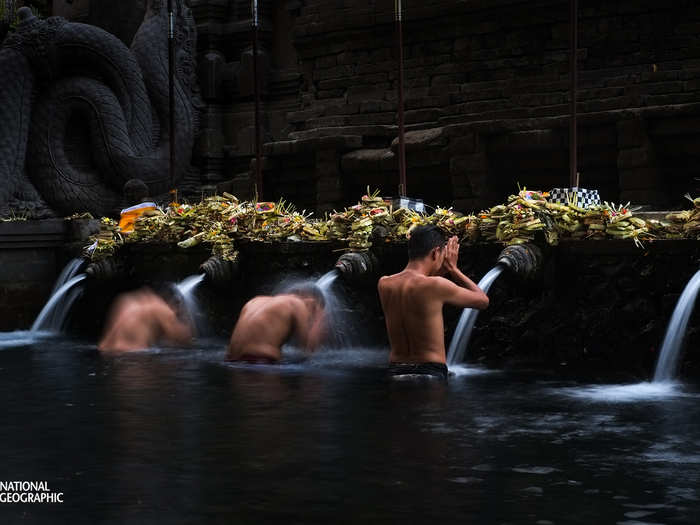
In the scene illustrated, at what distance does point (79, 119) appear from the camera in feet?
68.8

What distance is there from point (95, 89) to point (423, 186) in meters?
7.06

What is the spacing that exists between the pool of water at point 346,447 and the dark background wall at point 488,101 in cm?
628

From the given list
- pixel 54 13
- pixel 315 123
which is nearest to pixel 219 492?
pixel 315 123

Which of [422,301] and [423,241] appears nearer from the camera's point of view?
[422,301]

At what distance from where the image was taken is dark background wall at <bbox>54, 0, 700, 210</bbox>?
48.6 feet

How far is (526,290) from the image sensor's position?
10.0 meters

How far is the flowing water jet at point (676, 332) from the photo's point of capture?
887 centimetres

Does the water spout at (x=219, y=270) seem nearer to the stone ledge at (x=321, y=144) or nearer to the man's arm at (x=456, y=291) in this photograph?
the man's arm at (x=456, y=291)

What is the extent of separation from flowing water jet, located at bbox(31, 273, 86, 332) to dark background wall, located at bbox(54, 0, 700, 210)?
4.63 meters

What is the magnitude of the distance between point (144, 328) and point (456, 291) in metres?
5.00

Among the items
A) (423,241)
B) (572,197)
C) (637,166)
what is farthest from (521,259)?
(637,166)

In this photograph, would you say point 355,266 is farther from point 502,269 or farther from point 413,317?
point 413,317

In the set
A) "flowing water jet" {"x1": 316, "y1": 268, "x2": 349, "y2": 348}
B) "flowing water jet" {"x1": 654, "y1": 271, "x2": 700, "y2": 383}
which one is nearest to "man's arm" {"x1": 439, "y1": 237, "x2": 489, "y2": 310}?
"flowing water jet" {"x1": 654, "y1": 271, "x2": 700, "y2": 383}

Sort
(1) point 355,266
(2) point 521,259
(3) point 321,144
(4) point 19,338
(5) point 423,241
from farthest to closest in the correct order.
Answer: (3) point 321,144 < (4) point 19,338 < (1) point 355,266 < (2) point 521,259 < (5) point 423,241
